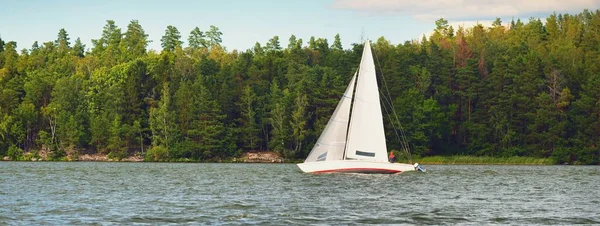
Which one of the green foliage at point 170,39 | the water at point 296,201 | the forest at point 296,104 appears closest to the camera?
the water at point 296,201

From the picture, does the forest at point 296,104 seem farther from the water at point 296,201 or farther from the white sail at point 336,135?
the water at point 296,201

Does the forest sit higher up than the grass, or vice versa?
the forest

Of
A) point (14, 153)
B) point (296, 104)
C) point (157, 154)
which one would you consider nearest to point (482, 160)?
point (296, 104)

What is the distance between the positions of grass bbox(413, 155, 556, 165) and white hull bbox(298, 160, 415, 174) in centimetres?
4512

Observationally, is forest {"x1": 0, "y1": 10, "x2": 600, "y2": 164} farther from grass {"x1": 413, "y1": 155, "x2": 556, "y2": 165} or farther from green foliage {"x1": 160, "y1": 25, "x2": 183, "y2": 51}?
green foliage {"x1": 160, "y1": 25, "x2": 183, "y2": 51}

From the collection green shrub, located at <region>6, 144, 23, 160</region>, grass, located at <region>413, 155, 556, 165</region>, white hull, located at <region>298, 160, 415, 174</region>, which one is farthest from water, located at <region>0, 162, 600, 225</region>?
green shrub, located at <region>6, 144, 23, 160</region>

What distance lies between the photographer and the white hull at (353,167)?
61.8 meters

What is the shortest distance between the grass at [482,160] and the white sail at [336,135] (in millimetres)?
→ 45958

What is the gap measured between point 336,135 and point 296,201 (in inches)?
860

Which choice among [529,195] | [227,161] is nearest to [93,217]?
[529,195]

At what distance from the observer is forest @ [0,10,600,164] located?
116188mm

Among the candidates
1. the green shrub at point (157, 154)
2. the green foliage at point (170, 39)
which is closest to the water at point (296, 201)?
the green shrub at point (157, 154)

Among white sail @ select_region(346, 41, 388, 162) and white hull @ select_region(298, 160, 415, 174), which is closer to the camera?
white hull @ select_region(298, 160, 415, 174)

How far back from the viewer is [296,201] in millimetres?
41625
